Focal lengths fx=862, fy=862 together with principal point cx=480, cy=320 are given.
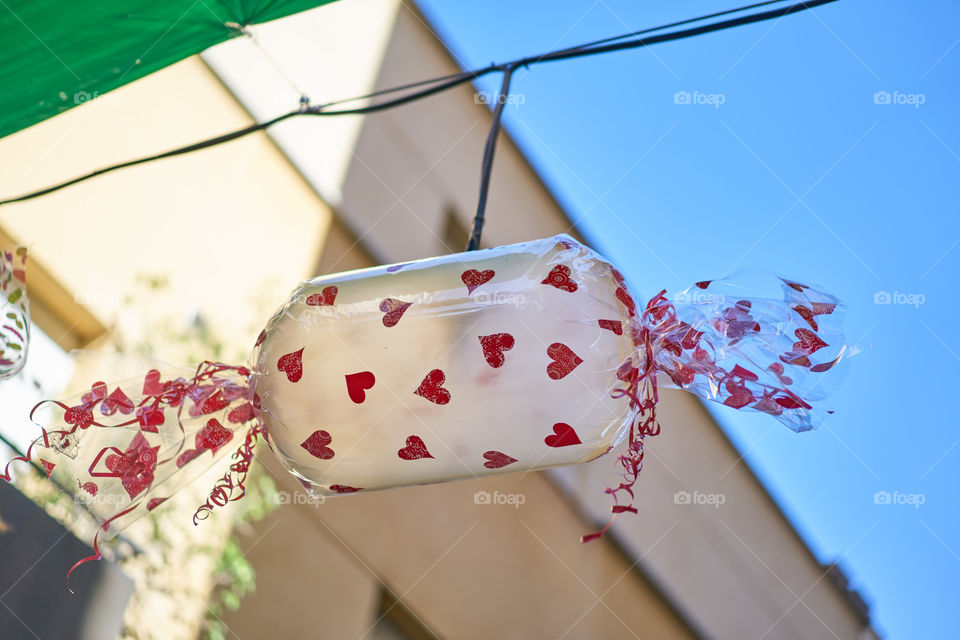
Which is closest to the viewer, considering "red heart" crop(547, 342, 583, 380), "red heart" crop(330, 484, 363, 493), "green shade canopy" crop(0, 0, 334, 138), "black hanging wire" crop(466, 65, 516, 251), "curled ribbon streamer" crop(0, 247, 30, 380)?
"red heart" crop(547, 342, 583, 380)

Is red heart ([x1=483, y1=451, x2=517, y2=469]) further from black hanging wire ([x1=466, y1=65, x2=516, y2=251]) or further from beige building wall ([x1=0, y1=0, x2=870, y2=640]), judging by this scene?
beige building wall ([x1=0, y1=0, x2=870, y2=640])

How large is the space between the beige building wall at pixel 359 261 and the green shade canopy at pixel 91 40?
751 millimetres

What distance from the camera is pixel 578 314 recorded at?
154cm

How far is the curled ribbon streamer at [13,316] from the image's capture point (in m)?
1.99

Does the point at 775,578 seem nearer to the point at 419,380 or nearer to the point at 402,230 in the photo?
the point at 402,230

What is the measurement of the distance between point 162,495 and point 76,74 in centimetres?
142

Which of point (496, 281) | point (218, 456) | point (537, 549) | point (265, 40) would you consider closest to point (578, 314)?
point (496, 281)

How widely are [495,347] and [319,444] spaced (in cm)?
38

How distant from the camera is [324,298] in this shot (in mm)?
1614

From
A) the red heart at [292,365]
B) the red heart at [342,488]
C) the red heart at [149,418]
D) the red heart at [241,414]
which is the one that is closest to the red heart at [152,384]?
the red heart at [149,418]

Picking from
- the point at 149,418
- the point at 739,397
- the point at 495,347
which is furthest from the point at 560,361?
the point at 149,418

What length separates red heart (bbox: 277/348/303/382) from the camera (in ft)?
5.20

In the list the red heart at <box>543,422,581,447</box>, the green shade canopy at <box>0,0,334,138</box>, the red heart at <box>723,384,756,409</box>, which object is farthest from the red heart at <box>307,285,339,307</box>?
the green shade canopy at <box>0,0,334,138</box>

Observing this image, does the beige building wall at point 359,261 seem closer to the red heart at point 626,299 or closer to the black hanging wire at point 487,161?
the black hanging wire at point 487,161
